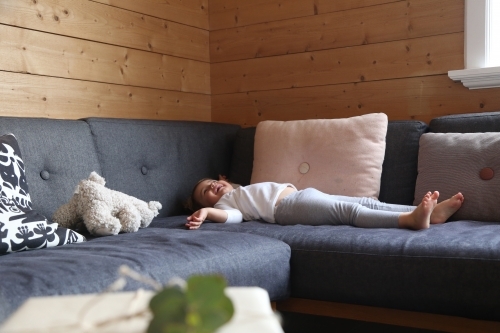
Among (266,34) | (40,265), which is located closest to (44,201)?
(40,265)

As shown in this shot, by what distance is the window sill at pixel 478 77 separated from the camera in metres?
2.72

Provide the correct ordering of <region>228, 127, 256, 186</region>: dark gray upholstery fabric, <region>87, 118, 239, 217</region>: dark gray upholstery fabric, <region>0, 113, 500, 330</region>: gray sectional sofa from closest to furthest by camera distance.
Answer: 1. <region>0, 113, 500, 330</region>: gray sectional sofa
2. <region>87, 118, 239, 217</region>: dark gray upholstery fabric
3. <region>228, 127, 256, 186</region>: dark gray upholstery fabric

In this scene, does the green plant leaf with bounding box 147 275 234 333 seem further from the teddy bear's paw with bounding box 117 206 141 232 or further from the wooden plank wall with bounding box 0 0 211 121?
the wooden plank wall with bounding box 0 0 211 121

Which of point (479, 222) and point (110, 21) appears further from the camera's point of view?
point (110, 21)

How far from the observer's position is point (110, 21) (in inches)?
120

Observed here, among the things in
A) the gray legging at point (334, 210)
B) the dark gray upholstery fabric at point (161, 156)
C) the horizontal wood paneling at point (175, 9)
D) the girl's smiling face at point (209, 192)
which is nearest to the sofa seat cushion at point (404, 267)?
the gray legging at point (334, 210)

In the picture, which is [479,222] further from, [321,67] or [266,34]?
[266,34]

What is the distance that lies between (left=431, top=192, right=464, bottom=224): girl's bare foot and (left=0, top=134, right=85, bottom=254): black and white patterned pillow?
1.18m

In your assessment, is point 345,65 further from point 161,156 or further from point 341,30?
point 161,156

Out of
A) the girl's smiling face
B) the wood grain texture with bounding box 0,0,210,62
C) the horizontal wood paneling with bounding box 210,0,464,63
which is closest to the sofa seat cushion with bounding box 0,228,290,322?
the girl's smiling face

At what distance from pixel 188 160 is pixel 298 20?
0.97m

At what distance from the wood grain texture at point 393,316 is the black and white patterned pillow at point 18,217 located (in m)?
0.73

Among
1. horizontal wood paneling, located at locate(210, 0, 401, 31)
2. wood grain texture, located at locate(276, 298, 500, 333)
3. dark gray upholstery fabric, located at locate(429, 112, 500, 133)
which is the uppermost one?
horizontal wood paneling, located at locate(210, 0, 401, 31)

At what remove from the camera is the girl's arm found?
2330 millimetres
